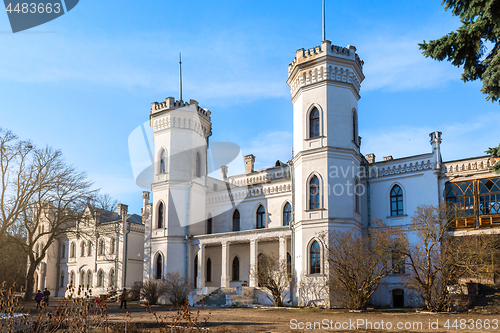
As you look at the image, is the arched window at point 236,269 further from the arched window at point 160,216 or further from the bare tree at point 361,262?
the bare tree at point 361,262

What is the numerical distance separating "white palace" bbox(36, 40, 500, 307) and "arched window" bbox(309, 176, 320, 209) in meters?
0.06

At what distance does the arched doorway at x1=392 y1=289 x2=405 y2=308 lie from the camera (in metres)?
25.3

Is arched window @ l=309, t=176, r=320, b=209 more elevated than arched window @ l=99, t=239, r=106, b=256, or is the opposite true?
arched window @ l=309, t=176, r=320, b=209

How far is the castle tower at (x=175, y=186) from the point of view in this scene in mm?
32188

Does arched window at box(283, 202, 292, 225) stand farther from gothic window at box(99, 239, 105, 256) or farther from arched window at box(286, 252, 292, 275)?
gothic window at box(99, 239, 105, 256)

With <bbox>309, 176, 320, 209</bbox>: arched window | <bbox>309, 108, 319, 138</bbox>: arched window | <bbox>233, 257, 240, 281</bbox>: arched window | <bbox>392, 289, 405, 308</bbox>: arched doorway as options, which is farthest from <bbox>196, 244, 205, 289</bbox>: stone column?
<bbox>392, 289, 405, 308</bbox>: arched doorway

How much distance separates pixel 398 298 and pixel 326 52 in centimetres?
1533

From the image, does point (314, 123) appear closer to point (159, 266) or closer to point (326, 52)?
point (326, 52)

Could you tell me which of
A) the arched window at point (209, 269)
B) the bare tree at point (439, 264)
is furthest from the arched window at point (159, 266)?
the bare tree at point (439, 264)

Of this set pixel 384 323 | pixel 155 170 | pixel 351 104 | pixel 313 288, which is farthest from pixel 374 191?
pixel 155 170

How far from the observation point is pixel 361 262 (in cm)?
2131

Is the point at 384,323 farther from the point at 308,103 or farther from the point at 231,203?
the point at 231,203

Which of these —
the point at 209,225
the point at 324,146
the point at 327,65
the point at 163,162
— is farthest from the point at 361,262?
the point at 163,162

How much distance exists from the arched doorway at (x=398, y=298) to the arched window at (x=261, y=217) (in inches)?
399
